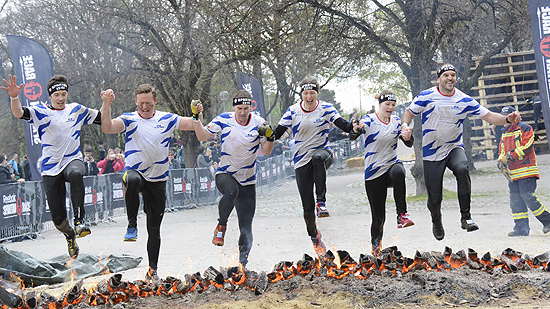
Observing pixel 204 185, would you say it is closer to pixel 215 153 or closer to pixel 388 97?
pixel 215 153

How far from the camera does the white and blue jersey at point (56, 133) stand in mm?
9180

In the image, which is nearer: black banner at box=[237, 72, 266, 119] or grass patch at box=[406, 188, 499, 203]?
grass patch at box=[406, 188, 499, 203]

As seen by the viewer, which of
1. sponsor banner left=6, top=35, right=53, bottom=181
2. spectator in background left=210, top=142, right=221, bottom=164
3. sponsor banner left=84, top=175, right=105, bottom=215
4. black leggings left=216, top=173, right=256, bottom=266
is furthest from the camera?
spectator in background left=210, top=142, right=221, bottom=164

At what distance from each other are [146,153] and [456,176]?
14.3 ft

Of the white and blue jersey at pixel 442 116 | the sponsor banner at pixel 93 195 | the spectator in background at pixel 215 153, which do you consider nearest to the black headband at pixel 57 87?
the white and blue jersey at pixel 442 116

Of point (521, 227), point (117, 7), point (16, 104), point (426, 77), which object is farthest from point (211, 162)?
point (16, 104)

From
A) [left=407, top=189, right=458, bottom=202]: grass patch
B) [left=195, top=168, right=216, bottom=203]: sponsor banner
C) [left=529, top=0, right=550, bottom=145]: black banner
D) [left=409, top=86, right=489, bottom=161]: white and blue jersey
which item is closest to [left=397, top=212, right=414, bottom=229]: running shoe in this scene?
[left=409, top=86, right=489, bottom=161]: white and blue jersey

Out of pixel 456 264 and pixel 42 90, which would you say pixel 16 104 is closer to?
pixel 456 264

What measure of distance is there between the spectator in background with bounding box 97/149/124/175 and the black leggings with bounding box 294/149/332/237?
10.3 m

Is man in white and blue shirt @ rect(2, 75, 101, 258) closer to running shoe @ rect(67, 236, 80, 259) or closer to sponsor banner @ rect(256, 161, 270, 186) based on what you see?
running shoe @ rect(67, 236, 80, 259)

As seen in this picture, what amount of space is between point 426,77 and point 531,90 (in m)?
14.5

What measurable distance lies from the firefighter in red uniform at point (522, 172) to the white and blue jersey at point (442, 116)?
10.9 ft

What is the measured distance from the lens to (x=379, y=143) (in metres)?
9.48

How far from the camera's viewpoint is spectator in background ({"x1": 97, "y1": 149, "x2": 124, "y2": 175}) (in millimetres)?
18781
